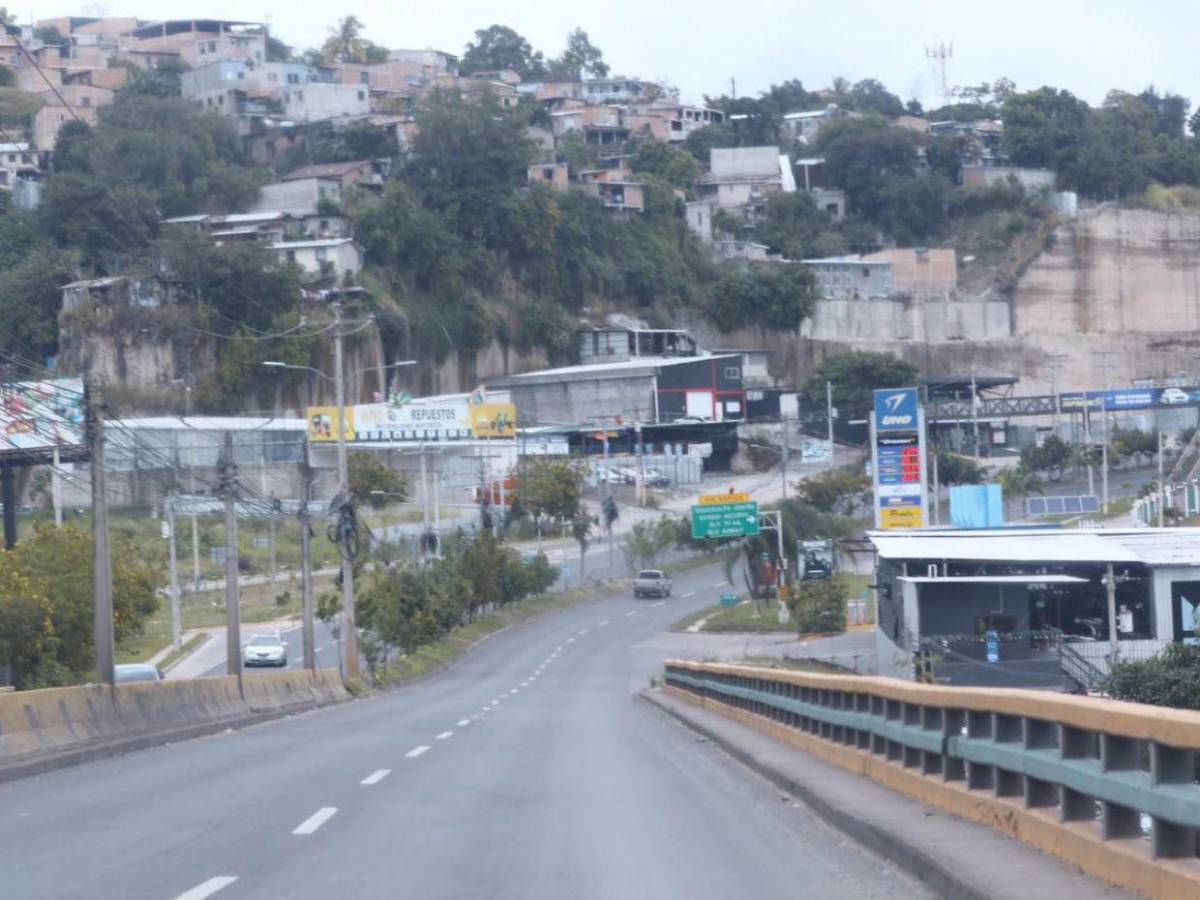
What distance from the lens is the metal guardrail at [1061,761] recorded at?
7328 mm

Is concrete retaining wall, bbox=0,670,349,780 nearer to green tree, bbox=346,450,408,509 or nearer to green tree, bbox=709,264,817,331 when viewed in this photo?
green tree, bbox=346,450,408,509

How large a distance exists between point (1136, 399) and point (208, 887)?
99.0 metres

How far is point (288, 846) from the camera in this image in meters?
11.9

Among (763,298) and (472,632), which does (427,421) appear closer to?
(472,632)

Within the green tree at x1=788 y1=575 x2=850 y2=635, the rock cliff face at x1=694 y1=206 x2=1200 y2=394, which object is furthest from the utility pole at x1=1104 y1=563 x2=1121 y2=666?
the rock cliff face at x1=694 y1=206 x2=1200 y2=394

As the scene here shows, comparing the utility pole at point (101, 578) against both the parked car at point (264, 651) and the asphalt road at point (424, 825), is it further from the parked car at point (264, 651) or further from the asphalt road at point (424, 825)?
the parked car at point (264, 651)

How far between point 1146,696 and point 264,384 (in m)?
Answer: 93.5

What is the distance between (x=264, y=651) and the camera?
196ft

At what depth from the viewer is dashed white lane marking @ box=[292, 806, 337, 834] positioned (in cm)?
1273

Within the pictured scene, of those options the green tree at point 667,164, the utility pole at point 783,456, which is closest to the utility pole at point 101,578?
the utility pole at point 783,456

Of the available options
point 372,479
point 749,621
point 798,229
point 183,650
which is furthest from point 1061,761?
point 798,229

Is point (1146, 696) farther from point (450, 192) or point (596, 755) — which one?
point (450, 192)

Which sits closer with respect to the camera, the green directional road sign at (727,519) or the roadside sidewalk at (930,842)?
the roadside sidewalk at (930,842)

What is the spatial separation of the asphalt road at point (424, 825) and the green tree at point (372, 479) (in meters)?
69.1
